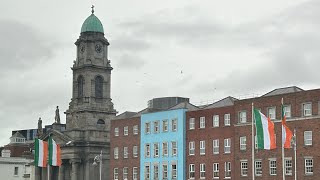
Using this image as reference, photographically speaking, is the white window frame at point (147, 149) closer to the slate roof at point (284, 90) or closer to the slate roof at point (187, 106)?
the slate roof at point (187, 106)

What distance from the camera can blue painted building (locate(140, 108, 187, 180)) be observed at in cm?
10388

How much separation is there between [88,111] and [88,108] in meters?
0.60

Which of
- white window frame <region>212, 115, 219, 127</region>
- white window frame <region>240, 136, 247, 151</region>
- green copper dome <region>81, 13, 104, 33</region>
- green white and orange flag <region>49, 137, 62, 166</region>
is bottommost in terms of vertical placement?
green white and orange flag <region>49, 137, 62, 166</region>

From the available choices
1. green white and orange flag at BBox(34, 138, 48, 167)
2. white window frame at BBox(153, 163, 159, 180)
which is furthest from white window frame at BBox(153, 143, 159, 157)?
green white and orange flag at BBox(34, 138, 48, 167)

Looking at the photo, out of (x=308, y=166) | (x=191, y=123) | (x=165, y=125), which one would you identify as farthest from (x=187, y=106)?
(x=308, y=166)

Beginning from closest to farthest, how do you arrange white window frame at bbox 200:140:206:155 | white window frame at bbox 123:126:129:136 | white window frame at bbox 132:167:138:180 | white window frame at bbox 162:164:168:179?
white window frame at bbox 200:140:206:155 → white window frame at bbox 162:164:168:179 → white window frame at bbox 132:167:138:180 → white window frame at bbox 123:126:129:136

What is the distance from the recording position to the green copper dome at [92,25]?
148 metres

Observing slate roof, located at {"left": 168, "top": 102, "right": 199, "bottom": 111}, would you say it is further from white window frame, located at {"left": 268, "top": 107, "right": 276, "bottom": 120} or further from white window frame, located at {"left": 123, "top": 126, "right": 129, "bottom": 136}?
white window frame, located at {"left": 268, "top": 107, "right": 276, "bottom": 120}

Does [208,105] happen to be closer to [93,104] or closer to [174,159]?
[174,159]

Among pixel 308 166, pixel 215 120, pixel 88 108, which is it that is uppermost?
pixel 88 108

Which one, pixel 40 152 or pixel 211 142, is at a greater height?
pixel 211 142

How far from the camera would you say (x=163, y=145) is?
107 meters

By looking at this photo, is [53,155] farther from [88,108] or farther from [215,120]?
[88,108]

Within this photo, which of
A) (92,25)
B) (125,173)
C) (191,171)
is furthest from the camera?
(92,25)
